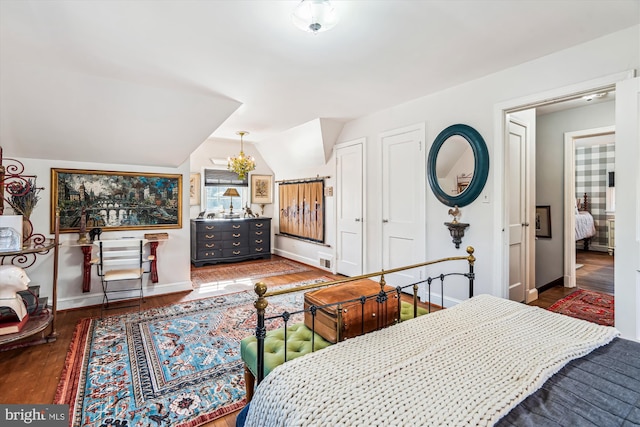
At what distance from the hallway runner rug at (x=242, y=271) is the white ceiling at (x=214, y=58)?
197 cm

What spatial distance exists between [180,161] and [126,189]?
2.49ft

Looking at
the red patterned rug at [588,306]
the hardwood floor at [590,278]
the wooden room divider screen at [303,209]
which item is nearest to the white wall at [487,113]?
the red patterned rug at [588,306]

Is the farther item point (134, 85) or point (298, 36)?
point (134, 85)

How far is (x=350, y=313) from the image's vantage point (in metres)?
1.72

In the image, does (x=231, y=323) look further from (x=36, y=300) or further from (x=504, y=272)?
(x=504, y=272)

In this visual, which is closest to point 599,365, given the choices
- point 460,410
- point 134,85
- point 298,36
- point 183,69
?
point 460,410

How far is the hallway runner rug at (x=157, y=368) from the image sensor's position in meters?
1.84

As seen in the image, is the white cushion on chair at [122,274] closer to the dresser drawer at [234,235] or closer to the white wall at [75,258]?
the white wall at [75,258]

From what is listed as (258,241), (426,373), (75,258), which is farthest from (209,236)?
(426,373)

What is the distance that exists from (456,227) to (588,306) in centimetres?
182

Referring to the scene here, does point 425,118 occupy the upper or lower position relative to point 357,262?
upper

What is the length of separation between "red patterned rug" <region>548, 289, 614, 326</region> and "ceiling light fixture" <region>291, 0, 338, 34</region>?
364cm

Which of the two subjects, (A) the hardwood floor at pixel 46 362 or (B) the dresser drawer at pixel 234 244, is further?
(B) the dresser drawer at pixel 234 244

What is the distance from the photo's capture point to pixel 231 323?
10.3 feet
